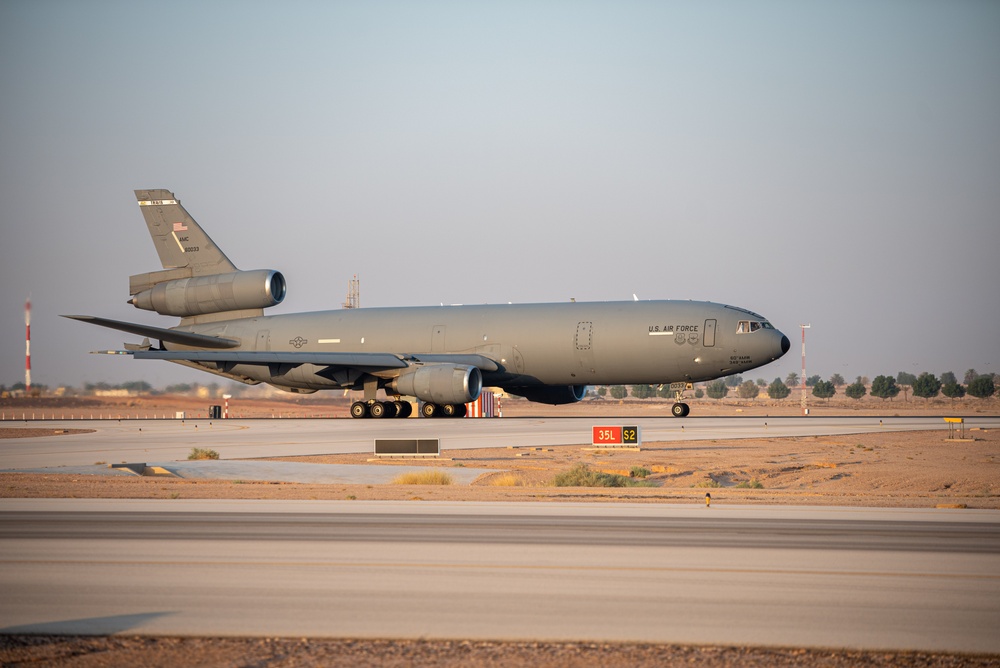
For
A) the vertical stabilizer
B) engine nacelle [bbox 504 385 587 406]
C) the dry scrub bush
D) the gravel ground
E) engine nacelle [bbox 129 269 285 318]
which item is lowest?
the gravel ground

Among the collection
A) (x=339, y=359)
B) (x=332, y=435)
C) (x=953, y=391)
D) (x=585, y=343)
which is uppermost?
(x=585, y=343)

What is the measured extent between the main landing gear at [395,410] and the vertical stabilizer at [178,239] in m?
10.3

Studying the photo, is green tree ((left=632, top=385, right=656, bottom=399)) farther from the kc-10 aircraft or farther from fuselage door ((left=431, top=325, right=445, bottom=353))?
fuselage door ((left=431, top=325, right=445, bottom=353))

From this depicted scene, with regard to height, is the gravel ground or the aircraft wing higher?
the aircraft wing

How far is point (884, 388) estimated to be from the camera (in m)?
132

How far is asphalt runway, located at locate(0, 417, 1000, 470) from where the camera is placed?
30.0m

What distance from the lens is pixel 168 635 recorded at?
26.6 feet

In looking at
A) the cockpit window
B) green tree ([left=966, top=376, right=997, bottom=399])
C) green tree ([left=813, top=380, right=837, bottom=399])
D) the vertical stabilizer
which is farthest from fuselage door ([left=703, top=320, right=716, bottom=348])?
green tree ([left=813, top=380, right=837, bottom=399])

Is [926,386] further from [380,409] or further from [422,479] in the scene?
[422,479]

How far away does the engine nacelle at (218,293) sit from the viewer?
164 feet

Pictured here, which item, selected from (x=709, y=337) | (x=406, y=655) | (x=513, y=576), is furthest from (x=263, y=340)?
(x=406, y=655)

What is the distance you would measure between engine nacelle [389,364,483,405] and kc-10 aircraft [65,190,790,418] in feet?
0.18

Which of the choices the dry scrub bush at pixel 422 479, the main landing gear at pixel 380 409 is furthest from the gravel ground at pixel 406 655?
the main landing gear at pixel 380 409

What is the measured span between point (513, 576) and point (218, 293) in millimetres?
42519
